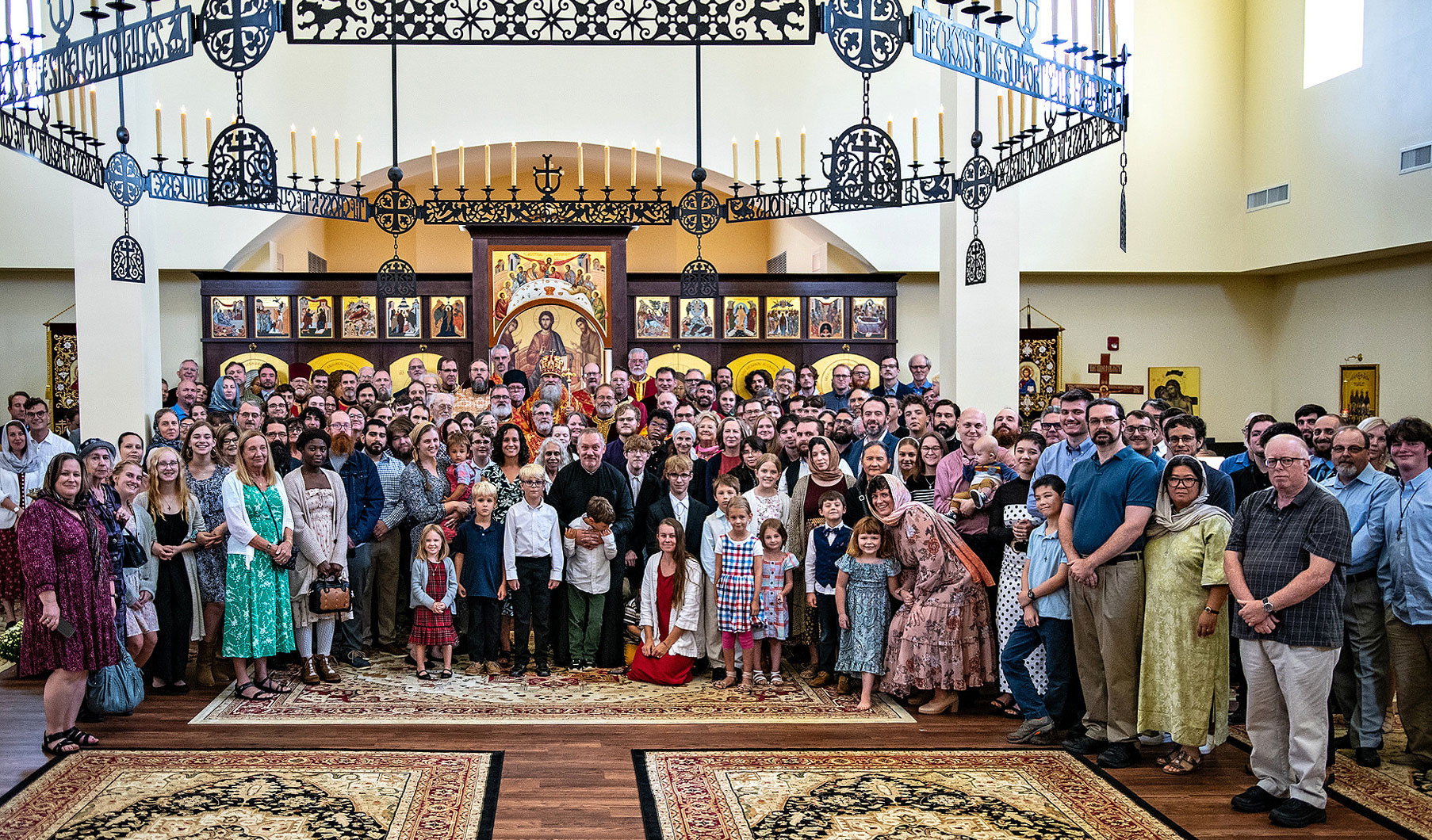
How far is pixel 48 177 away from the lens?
54.7 ft

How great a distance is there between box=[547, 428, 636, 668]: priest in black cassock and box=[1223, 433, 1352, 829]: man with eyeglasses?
4.16 meters

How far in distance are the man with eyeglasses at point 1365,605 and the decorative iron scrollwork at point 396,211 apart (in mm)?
7238

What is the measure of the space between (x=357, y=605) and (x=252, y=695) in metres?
1.11

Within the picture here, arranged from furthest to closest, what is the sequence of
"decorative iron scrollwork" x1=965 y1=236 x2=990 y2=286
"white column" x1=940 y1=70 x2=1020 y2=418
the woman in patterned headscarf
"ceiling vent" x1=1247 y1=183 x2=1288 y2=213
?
"ceiling vent" x1=1247 y1=183 x2=1288 y2=213 → "white column" x1=940 y1=70 x2=1020 y2=418 → "decorative iron scrollwork" x1=965 y1=236 x2=990 y2=286 → the woman in patterned headscarf

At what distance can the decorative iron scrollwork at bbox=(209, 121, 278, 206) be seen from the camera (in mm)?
8234

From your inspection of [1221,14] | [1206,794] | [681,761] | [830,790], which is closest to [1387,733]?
[1206,794]

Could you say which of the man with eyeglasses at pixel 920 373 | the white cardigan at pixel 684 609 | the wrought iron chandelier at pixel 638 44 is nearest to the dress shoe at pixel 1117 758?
the white cardigan at pixel 684 609

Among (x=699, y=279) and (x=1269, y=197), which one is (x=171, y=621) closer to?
(x=699, y=279)

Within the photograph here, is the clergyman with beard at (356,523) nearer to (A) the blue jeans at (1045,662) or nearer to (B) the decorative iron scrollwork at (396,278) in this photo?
(A) the blue jeans at (1045,662)

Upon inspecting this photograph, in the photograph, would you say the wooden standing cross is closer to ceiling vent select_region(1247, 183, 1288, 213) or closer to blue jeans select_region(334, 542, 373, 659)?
ceiling vent select_region(1247, 183, 1288, 213)

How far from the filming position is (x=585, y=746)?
→ 21.1 feet

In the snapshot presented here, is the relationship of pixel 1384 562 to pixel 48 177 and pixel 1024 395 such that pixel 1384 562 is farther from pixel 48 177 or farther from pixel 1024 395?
pixel 48 177

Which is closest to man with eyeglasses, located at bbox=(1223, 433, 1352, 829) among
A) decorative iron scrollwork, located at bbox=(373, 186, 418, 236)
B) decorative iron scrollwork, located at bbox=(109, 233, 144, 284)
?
decorative iron scrollwork, located at bbox=(373, 186, 418, 236)

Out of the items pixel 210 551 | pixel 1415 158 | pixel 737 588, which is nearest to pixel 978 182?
pixel 737 588
